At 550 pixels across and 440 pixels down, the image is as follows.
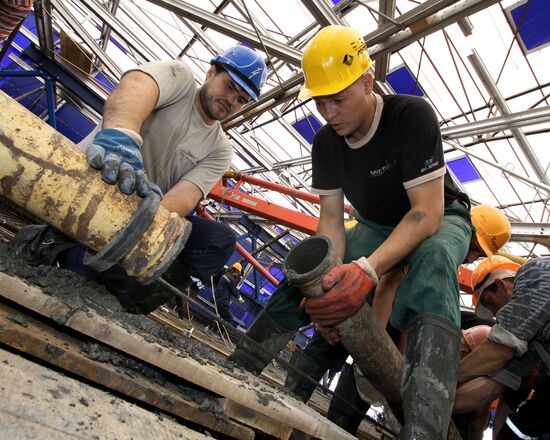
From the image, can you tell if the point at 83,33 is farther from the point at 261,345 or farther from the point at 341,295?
the point at 341,295

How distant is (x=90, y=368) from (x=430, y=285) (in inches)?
47.9

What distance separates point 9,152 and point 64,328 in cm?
53

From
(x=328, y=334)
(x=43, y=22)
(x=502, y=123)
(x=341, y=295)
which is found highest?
(x=502, y=123)

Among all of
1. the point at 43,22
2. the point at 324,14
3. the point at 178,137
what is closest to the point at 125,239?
the point at 178,137

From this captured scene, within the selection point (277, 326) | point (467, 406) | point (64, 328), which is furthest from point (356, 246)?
point (64, 328)

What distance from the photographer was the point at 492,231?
2947 millimetres

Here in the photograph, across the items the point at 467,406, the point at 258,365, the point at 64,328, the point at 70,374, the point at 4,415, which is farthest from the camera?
the point at 467,406

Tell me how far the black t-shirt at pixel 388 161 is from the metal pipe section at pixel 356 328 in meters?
0.59

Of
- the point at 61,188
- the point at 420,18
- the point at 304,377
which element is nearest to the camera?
the point at 61,188

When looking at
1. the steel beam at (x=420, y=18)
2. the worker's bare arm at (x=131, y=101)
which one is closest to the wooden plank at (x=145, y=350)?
the worker's bare arm at (x=131, y=101)

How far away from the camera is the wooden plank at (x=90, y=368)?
0.87 m

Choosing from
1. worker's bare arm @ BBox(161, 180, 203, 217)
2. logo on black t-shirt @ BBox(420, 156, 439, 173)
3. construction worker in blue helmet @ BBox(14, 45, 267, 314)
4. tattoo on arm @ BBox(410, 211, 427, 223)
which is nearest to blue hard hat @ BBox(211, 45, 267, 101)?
construction worker in blue helmet @ BBox(14, 45, 267, 314)

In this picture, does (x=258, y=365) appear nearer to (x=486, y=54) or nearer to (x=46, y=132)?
(x=46, y=132)

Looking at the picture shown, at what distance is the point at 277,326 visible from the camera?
1897mm
